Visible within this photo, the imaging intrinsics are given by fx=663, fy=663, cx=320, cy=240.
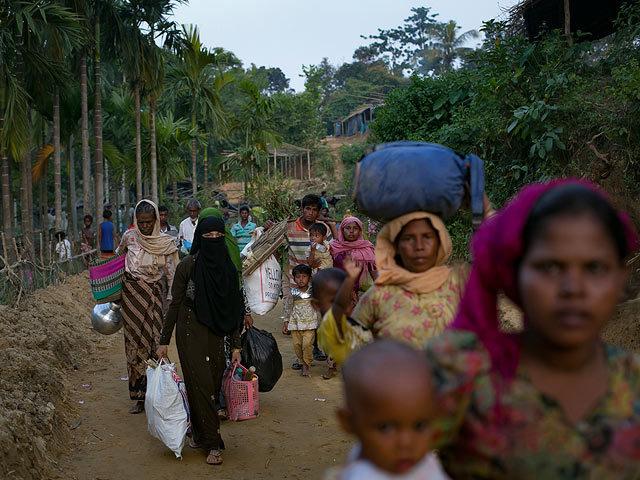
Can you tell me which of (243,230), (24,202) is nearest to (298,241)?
(243,230)

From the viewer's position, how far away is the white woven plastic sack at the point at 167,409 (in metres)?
5.35

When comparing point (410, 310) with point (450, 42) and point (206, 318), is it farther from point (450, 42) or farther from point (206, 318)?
point (450, 42)

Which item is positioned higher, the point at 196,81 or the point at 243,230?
the point at 196,81

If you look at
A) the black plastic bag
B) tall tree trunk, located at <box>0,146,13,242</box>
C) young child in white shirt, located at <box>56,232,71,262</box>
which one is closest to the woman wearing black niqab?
the black plastic bag

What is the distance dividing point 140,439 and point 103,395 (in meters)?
1.69

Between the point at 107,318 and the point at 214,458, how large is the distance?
7.22 feet

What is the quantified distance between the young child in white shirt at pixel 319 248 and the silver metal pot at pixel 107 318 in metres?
2.57

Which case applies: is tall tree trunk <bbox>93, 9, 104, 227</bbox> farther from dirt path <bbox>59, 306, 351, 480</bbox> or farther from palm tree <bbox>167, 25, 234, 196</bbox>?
dirt path <bbox>59, 306, 351, 480</bbox>

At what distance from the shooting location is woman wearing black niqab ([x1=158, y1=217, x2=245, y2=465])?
537cm

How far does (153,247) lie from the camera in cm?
687

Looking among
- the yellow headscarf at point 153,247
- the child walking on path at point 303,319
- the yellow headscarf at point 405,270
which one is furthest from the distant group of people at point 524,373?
the child walking on path at point 303,319

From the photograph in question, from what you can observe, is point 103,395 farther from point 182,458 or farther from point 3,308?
point 182,458

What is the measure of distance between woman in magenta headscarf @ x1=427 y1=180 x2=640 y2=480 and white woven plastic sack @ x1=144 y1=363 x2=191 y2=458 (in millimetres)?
4115

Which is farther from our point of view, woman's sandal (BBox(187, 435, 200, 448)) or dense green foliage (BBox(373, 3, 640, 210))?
dense green foliage (BBox(373, 3, 640, 210))
